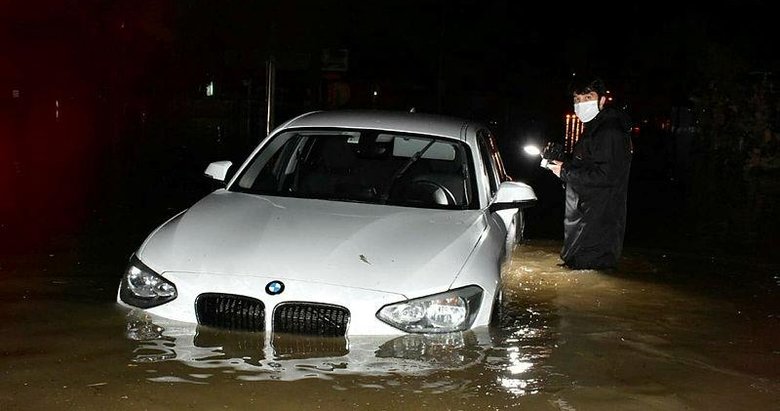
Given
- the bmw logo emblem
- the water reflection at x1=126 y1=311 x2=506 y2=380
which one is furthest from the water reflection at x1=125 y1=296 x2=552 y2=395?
the bmw logo emblem

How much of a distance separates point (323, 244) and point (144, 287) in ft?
3.29

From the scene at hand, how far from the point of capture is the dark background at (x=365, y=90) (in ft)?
51.3

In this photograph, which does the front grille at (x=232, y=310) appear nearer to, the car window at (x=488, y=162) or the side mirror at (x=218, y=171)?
the side mirror at (x=218, y=171)

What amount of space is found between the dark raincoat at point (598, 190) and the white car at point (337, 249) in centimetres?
179

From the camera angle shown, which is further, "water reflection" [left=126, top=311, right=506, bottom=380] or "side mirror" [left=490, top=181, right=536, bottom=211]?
"side mirror" [left=490, top=181, right=536, bottom=211]

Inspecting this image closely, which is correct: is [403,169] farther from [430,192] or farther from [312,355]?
[312,355]

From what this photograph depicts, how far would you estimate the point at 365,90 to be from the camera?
2450 inches

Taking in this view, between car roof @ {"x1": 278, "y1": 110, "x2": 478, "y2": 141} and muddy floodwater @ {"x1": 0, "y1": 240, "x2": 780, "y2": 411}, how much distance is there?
134 cm

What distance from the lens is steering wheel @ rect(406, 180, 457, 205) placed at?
809cm

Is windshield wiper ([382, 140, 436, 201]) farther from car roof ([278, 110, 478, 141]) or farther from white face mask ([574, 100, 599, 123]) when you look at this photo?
white face mask ([574, 100, 599, 123])

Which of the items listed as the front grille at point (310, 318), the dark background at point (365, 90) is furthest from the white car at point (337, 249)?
the dark background at point (365, 90)

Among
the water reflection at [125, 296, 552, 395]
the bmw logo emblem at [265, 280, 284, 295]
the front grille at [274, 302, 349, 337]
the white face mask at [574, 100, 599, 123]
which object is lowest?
the water reflection at [125, 296, 552, 395]

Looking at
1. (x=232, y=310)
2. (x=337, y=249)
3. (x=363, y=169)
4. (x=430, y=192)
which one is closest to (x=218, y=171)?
(x=363, y=169)

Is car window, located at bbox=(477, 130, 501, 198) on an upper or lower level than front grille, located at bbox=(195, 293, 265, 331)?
upper
